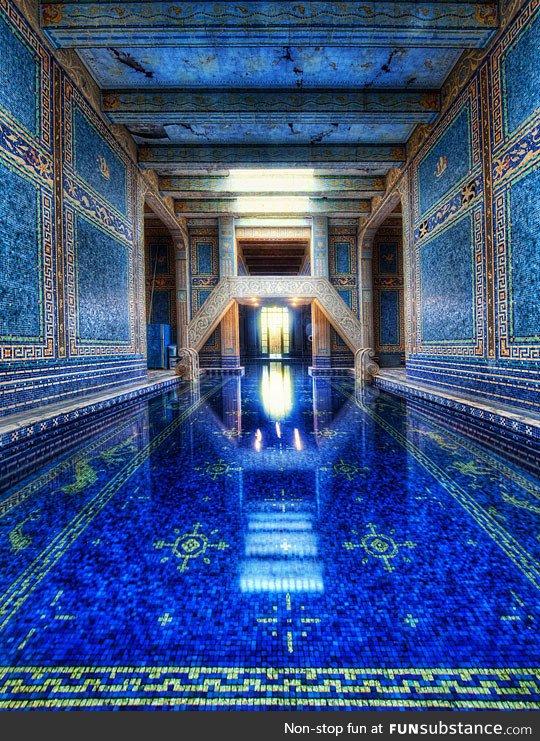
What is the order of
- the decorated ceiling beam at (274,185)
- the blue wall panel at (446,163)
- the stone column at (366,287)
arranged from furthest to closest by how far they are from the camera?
the stone column at (366,287) → the decorated ceiling beam at (274,185) → the blue wall panel at (446,163)

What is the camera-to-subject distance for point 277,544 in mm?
1681

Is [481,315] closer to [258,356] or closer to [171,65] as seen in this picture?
[171,65]

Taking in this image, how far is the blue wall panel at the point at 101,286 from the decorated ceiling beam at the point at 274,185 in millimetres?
2862

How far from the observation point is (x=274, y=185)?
9.31 meters

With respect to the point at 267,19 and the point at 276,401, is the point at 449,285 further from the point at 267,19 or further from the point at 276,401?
the point at 267,19

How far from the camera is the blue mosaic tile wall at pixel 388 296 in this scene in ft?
38.9

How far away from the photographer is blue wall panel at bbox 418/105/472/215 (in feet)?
17.2

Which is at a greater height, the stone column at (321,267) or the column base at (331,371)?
the stone column at (321,267)

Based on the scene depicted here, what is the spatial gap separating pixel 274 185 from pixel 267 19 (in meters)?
4.92

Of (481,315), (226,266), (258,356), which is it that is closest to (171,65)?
(481,315)

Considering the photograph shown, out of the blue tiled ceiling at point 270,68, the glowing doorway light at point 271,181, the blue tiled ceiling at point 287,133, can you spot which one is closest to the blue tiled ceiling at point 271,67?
the blue tiled ceiling at point 270,68

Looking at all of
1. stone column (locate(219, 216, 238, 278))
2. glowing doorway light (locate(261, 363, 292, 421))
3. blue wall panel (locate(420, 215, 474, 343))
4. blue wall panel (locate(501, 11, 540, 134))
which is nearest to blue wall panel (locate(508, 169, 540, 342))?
blue wall panel (locate(501, 11, 540, 134))

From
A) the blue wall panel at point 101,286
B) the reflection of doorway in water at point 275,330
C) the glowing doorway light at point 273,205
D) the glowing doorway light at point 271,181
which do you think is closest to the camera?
the blue wall panel at point 101,286

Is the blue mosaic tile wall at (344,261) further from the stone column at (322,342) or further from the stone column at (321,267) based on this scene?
the stone column at (322,342)
